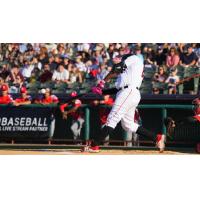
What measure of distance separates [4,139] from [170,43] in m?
6.34

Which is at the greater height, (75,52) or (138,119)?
(75,52)

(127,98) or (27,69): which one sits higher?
(27,69)

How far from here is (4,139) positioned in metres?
14.9

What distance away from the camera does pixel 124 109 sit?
12422 mm

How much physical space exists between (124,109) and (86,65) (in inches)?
253

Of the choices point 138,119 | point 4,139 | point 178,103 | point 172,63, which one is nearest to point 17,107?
point 4,139

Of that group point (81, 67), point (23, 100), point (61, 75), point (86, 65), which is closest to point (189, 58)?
point (86, 65)

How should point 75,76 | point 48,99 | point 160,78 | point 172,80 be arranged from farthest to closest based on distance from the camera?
point 75,76
point 160,78
point 172,80
point 48,99

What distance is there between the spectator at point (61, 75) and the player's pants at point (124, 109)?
224 inches

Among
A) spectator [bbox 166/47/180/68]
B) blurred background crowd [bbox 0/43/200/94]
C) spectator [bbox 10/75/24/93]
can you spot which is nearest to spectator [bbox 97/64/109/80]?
blurred background crowd [bbox 0/43/200/94]

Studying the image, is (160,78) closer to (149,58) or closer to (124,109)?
(149,58)

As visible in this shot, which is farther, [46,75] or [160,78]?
[46,75]

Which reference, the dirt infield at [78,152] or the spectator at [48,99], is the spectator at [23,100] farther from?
the dirt infield at [78,152]

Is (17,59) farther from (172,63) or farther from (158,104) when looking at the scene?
(158,104)
